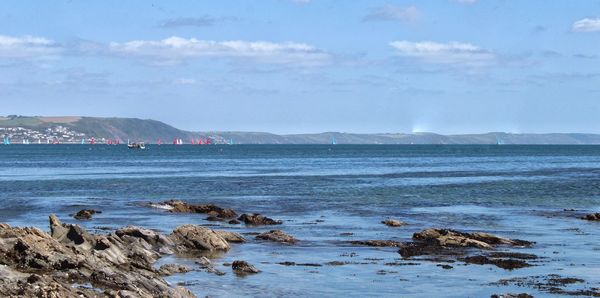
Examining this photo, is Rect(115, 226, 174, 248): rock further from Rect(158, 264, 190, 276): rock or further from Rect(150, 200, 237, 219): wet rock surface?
Rect(150, 200, 237, 219): wet rock surface

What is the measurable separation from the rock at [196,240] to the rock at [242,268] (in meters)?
6.50

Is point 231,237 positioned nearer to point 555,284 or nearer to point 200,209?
point 555,284

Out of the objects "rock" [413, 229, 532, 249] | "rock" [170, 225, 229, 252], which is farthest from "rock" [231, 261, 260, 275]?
"rock" [413, 229, 532, 249]

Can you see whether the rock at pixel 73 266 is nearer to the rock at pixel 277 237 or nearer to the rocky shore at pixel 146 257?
the rocky shore at pixel 146 257

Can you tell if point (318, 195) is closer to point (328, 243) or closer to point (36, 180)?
point (328, 243)

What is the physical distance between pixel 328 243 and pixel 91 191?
56.1m

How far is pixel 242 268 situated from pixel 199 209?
32693 mm

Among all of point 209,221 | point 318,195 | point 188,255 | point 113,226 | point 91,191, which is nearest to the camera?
point 188,255

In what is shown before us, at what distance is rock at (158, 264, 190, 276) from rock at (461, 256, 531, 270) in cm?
1419

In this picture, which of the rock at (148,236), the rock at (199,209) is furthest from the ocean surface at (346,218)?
the rock at (148,236)

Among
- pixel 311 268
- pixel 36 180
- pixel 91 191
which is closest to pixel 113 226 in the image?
pixel 311 268

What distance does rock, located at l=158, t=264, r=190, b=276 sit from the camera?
→ 39716 millimetres

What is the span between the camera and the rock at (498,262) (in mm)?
42594

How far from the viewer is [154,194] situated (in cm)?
9794
